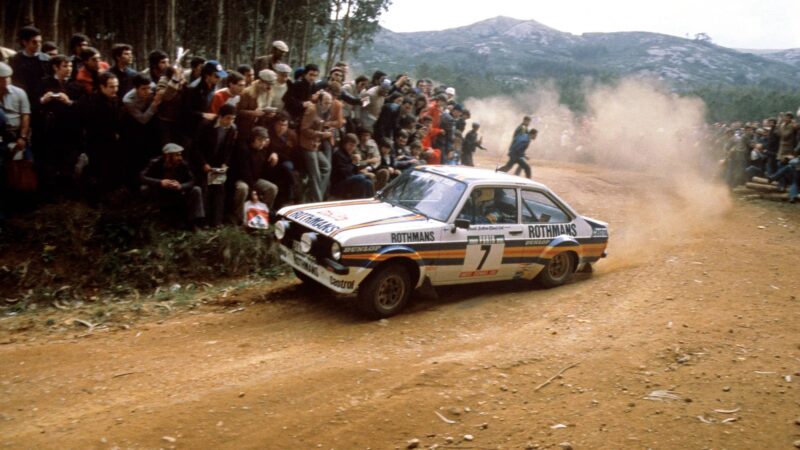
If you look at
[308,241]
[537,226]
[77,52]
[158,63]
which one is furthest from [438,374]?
[77,52]

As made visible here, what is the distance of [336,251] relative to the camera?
6.97 m

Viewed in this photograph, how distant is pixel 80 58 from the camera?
29.0ft

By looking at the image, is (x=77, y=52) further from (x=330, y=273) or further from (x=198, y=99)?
(x=330, y=273)

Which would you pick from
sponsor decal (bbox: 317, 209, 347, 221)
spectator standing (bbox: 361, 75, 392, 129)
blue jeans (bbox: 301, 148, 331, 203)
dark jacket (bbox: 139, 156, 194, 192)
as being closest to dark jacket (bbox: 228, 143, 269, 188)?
dark jacket (bbox: 139, 156, 194, 192)

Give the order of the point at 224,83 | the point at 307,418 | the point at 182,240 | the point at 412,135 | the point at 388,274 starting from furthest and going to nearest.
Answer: the point at 412,135 → the point at 224,83 → the point at 182,240 → the point at 388,274 → the point at 307,418

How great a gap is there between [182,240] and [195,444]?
465 cm

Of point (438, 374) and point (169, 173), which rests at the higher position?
point (169, 173)

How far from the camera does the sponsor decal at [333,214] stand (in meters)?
7.49

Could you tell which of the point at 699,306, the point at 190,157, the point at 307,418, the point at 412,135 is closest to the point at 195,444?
the point at 307,418

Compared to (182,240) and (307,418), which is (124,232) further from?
(307,418)

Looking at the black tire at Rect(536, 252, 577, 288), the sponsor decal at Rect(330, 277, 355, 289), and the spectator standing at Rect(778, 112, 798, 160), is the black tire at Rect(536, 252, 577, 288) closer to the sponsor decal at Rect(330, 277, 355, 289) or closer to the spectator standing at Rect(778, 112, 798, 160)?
the sponsor decal at Rect(330, 277, 355, 289)

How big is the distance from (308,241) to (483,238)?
7.35 ft

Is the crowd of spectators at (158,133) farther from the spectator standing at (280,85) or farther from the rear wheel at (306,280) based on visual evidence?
the rear wheel at (306,280)

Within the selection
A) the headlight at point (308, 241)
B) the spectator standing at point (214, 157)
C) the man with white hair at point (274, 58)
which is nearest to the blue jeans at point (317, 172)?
the spectator standing at point (214, 157)
